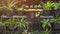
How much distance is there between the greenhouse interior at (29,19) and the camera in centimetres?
680

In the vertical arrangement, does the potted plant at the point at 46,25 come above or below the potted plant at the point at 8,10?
below

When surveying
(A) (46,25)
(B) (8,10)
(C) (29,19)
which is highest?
(B) (8,10)

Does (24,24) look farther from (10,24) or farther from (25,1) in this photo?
(25,1)

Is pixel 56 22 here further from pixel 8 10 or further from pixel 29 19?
pixel 8 10

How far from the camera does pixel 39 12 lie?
6.94 m

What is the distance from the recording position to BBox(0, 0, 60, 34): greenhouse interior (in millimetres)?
6805

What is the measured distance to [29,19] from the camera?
→ 6.89 meters

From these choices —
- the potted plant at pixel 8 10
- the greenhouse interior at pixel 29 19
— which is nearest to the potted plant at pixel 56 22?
the greenhouse interior at pixel 29 19

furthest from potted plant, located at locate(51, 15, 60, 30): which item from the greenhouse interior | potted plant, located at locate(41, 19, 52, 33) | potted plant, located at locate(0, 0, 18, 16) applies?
potted plant, located at locate(0, 0, 18, 16)

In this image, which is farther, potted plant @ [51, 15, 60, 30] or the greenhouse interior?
potted plant @ [51, 15, 60, 30]

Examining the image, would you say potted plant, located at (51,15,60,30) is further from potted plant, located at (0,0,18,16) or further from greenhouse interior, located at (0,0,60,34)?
potted plant, located at (0,0,18,16)

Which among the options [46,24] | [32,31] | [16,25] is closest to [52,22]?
[46,24]

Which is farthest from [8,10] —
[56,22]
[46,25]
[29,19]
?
[56,22]

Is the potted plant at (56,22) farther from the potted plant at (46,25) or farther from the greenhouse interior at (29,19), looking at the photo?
the potted plant at (46,25)
